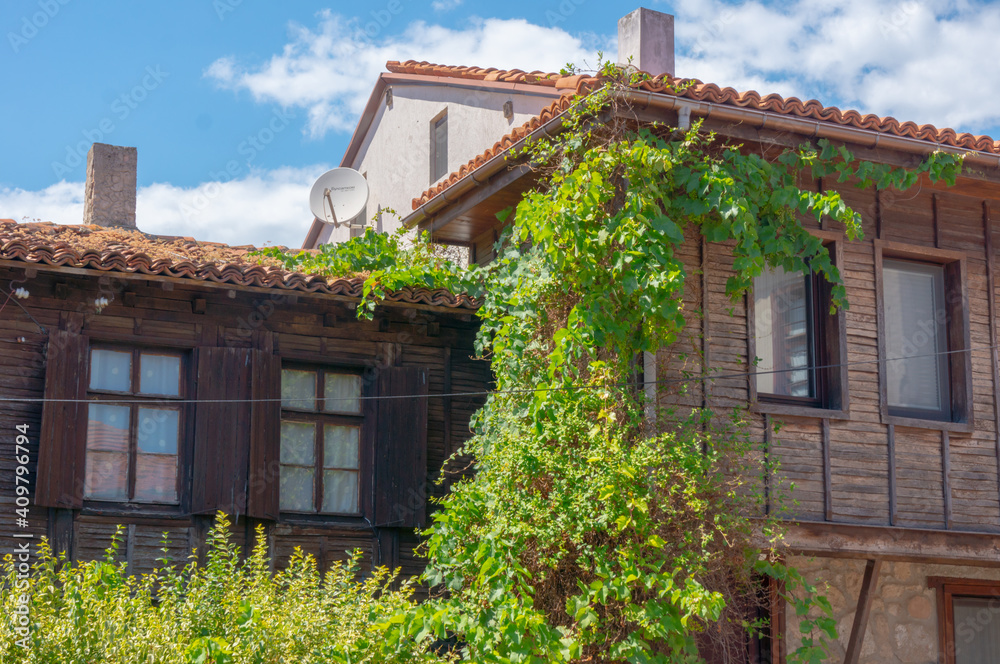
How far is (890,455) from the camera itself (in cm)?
900

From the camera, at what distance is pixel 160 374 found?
9250 millimetres

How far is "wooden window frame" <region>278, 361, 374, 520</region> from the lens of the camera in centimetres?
958

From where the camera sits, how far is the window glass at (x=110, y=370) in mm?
9008

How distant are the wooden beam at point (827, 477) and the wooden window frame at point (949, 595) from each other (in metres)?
2.16

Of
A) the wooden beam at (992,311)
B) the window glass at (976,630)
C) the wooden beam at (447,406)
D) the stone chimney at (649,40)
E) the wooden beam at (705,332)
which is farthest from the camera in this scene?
the stone chimney at (649,40)

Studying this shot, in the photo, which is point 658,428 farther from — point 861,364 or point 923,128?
point 923,128

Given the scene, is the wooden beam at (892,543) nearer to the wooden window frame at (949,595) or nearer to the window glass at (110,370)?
the wooden window frame at (949,595)

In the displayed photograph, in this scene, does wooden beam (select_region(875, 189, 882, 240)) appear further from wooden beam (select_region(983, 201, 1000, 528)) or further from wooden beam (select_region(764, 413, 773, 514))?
wooden beam (select_region(764, 413, 773, 514))

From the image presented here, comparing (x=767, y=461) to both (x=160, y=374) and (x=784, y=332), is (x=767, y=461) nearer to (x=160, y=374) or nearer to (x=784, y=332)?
(x=784, y=332)

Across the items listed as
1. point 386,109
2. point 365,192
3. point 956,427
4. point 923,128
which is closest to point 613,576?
point 956,427

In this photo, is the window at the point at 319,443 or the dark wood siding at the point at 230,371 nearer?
the dark wood siding at the point at 230,371

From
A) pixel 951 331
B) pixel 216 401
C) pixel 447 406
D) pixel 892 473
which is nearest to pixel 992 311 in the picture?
pixel 951 331

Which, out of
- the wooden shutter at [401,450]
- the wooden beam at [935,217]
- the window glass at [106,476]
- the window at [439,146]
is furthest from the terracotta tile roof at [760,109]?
the window at [439,146]

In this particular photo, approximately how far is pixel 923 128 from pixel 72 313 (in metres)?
6.82
